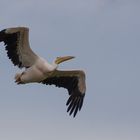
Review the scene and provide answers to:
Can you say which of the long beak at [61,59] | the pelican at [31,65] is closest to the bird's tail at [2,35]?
the pelican at [31,65]

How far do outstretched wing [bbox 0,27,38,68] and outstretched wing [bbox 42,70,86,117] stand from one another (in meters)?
1.42

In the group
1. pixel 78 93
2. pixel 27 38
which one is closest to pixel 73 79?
pixel 78 93

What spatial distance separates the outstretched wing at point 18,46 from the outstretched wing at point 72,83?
142 centimetres

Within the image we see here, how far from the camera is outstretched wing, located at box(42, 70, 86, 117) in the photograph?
3909 centimetres

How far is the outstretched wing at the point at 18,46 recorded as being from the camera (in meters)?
37.1

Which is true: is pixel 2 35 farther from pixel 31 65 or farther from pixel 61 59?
pixel 61 59

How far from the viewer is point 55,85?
130 ft

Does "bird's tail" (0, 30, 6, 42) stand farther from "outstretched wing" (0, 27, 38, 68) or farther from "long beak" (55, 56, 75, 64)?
"long beak" (55, 56, 75, 64)

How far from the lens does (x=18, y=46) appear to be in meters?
37.7

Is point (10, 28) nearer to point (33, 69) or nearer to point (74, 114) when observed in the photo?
point (33, 69)

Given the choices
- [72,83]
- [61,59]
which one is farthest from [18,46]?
[72,83]

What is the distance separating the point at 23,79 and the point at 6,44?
1504mm

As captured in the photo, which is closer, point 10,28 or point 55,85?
point 10,28

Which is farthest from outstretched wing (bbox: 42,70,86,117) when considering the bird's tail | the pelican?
the bird's tail
